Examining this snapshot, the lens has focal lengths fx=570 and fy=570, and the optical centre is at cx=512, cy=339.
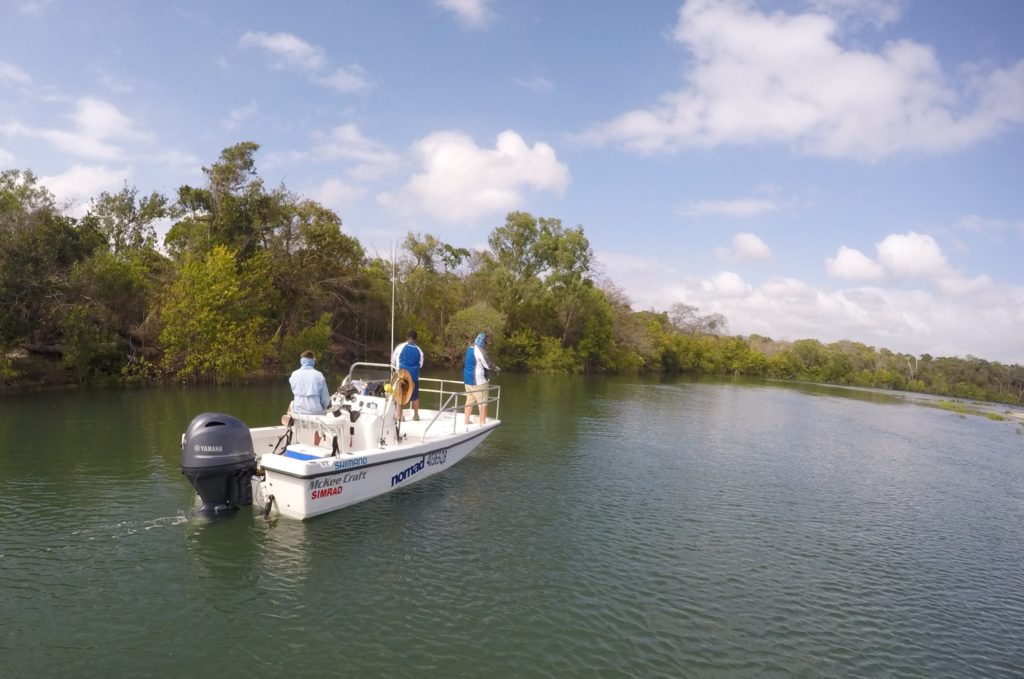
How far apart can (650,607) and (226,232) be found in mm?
30531

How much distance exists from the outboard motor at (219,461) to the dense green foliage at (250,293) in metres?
9.18

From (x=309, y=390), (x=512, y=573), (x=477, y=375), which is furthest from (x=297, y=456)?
(x=477, y=375)

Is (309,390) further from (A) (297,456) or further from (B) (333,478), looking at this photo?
(B) (333,478)

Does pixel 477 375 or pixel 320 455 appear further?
pixel 477 375

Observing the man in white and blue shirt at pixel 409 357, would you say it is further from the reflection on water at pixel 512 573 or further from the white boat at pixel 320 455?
the reflection on water at pixel 512 573

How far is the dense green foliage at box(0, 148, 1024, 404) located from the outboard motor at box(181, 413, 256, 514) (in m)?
9.18

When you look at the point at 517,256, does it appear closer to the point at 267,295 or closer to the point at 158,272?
the point at 267,295

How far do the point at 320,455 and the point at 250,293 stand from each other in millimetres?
23219

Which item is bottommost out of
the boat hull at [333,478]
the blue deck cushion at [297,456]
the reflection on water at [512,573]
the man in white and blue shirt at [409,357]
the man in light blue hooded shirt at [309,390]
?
the reflection on water at [512,573]

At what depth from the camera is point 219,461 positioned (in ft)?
26.5

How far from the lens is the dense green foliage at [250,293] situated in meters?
22.8

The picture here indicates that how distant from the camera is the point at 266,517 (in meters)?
9.02

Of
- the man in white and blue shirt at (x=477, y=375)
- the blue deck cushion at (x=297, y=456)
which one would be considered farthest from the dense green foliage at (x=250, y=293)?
the blue deck cushion at (x=297, y=456)

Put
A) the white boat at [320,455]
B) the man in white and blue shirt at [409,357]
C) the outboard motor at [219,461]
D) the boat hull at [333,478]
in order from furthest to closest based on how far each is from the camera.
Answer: the man in white and blue shirt at [409,357] → the boat hull at [333,478] → the white boat at [320,455] → the outboard motor at [219,461]
